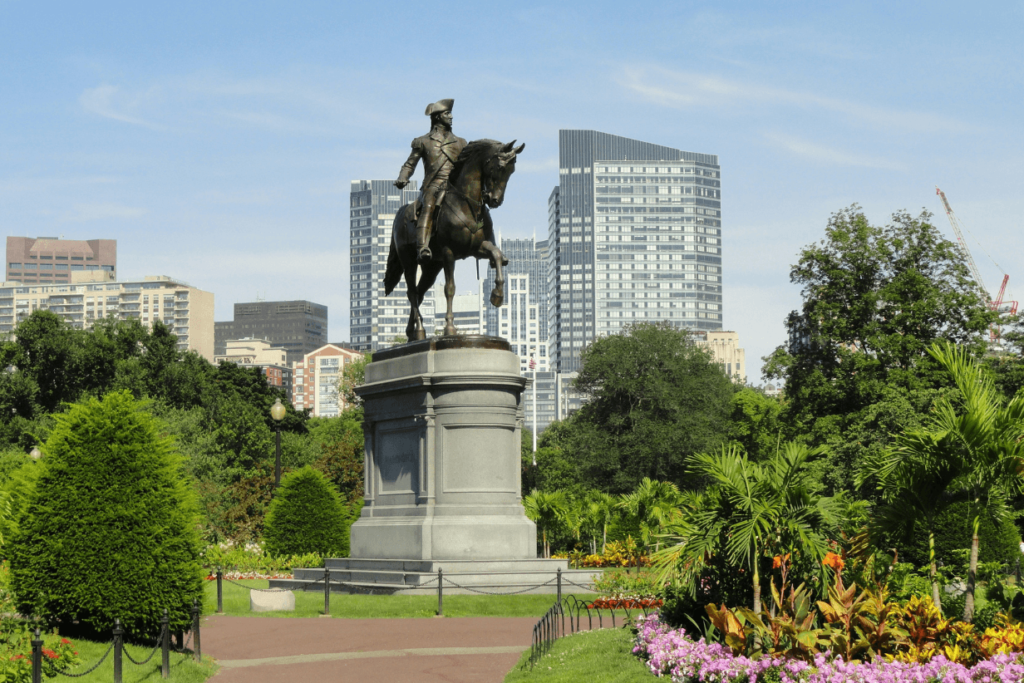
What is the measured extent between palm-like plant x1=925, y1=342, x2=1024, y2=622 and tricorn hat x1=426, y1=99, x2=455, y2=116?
16160 mm

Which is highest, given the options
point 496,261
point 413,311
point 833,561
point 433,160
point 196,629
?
point 433,160

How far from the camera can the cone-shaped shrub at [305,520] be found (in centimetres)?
3475

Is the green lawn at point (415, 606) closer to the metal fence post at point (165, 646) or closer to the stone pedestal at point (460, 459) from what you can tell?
the stone pedestal at point (460, 459)

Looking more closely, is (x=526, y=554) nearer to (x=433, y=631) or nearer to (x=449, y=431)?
(x=449, y=431)

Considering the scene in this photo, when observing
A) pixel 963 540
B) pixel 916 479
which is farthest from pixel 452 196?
pixel 916 479

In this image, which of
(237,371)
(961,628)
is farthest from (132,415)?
(237,371)

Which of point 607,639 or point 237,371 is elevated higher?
point 237,371

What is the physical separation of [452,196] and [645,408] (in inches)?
2025

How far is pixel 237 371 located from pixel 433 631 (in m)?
65.8

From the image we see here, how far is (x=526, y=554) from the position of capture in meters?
24.8

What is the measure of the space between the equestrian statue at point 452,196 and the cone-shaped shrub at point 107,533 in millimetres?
10953

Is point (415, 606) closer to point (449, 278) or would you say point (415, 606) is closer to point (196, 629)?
point (196, 629)

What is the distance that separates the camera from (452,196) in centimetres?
2589

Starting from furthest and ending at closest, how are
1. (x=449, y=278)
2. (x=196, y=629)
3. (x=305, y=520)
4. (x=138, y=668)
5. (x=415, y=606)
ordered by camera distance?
(x=305, y=520) → (x=449, y=278) → (x=415, y=606) → (x=196, y=629) → (x=138, y=668)
